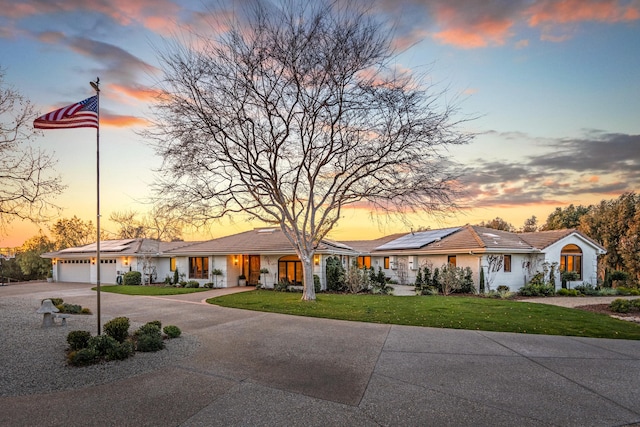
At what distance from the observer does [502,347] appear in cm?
738

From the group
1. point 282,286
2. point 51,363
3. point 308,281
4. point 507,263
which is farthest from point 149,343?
point 507,263

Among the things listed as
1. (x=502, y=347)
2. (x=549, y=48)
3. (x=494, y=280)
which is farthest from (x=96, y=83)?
(x=494, y=280)

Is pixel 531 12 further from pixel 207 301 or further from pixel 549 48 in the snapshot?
pixel 207 301

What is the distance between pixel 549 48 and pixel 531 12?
2.04 meters

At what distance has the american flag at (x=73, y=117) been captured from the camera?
7.72 m

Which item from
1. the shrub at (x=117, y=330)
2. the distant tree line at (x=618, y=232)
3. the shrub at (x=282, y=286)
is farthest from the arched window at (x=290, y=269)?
the distant tree line at (x=618, y=232)

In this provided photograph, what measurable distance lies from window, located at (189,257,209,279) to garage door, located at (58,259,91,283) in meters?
11.7

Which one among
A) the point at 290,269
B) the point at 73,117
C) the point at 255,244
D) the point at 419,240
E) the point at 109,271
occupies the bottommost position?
the point at 109,271

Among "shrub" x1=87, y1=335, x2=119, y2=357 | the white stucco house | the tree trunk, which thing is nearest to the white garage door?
the white stucco house

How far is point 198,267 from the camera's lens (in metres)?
23.7

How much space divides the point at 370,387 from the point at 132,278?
25.4 metres

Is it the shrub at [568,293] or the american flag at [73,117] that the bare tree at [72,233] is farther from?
the shrub at [568,293]

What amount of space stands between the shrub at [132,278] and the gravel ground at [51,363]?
56.9 feet

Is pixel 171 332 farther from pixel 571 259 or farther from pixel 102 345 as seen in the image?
pixel 571 259
